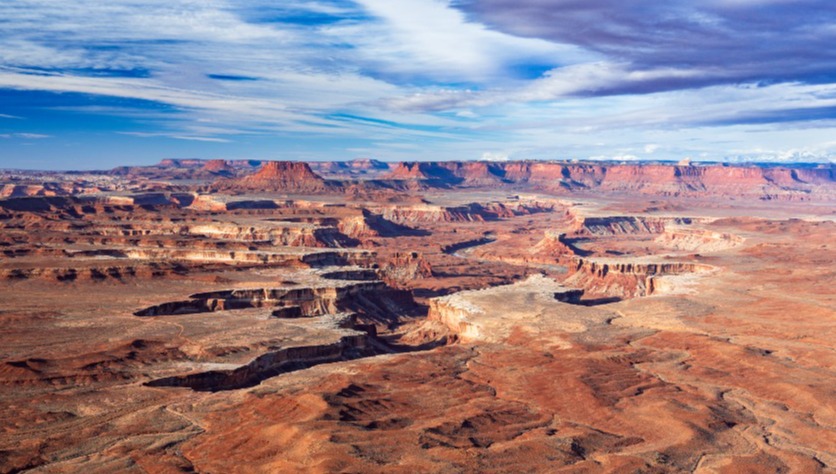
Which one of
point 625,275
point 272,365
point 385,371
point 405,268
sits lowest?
point 405,268

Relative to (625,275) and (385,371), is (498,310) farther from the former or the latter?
Result: (625,275)

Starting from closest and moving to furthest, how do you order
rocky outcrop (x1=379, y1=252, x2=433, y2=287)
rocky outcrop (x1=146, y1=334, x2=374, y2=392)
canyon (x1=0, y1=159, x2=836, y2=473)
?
canyon (x1=0, y1=159, x2=836, y2=473), rocky outcrop (x1=146, y1=334, x2=374, y2=392), rocky outcrop (x1=379, y1=252, x2=433, y2=287)

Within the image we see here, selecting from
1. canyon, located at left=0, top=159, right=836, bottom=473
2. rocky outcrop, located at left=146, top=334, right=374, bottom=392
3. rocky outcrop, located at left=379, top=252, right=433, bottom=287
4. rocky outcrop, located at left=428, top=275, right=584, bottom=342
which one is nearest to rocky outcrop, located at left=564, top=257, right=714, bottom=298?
canyon, located at left=0, top=159, right=836, bottom=473

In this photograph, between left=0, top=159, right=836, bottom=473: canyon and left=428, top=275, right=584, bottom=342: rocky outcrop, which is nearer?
left=0, top=159, right=836, bottom=473: canyon

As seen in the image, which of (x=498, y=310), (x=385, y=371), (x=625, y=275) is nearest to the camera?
(x=385, y=371)

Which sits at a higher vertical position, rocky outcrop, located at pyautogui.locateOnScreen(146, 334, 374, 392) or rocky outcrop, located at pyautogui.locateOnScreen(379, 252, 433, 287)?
rocky outcrop, located at pyautogui.locateOnScreen(146, 334, 374, 392)

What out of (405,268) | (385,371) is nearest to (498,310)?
(385,371)

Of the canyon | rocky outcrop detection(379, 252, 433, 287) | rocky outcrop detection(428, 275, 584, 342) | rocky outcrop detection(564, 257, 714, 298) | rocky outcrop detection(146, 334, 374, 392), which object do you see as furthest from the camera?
rocky outcrop detection(379, 252, 433, 287)

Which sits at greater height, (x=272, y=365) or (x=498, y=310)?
(x=498, y=310)

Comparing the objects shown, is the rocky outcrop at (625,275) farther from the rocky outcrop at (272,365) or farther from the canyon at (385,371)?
→ the rocky outcrop at (272,365)

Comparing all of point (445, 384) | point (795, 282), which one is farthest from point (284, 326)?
point (795, 282)

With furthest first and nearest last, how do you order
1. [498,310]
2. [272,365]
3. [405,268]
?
[405,268] < [498,310] < [272,365]

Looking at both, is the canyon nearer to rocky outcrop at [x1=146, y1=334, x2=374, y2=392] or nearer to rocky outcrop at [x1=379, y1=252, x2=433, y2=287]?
rocky outcrop at [x1=146, y1=334, x2=374, y2=392]
